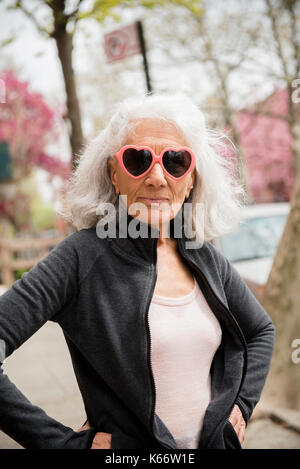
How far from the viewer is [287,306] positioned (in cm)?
339

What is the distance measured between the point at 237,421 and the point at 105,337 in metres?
0.57

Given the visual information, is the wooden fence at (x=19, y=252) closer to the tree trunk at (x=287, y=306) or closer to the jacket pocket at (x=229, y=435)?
the tree trunk at (x=287, y=306)

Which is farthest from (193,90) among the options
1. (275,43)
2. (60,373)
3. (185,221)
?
(185,221)

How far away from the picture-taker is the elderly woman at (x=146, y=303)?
1.37m

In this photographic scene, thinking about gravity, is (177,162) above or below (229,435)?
above

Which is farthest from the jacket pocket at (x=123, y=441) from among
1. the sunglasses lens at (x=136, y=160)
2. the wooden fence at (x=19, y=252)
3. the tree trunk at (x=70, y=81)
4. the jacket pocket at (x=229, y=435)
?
the wooden fence at (x=19, y=252)

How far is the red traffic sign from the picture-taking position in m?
4.59

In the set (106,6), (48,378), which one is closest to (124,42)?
(106,6)

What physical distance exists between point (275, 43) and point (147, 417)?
11806 millimetres

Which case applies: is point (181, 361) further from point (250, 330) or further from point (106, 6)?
point (106, 6)

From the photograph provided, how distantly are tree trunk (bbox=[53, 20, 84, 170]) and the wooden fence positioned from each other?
13.6 ft

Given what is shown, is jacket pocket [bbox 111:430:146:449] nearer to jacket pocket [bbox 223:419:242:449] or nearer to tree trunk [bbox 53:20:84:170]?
jacket pocket [bbox 223:419:242:449]

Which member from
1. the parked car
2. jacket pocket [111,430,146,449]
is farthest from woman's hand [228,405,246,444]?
the parked car

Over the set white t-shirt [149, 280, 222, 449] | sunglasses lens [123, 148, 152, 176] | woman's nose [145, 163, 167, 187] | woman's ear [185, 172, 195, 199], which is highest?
sunglasses lens [123, 148, 152, 176]
